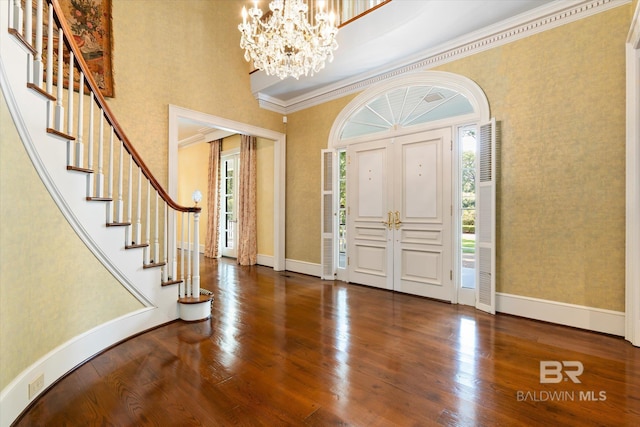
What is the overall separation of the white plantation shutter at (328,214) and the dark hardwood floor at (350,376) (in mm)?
1815

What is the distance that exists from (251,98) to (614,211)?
5.33 metres

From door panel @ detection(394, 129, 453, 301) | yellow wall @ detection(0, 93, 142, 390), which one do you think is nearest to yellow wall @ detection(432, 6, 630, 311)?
door panel @ detection(394, 129, 453, 301)

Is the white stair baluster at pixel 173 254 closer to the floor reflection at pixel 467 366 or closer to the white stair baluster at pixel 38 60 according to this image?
the white stair baluster at pixel 38 60

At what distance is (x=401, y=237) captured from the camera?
456 cm

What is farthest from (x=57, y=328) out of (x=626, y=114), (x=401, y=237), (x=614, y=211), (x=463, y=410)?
(x=626, y=114)

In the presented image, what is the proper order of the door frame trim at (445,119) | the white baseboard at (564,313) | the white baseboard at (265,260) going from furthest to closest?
the white baseboard at (265,260)
the door frame trim at (445,119)
the white baseboard at (564,313)

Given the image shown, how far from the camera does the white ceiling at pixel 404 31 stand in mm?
3346

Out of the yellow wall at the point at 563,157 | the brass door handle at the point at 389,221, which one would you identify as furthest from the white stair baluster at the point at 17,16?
the yellow wall at the point at 563,157

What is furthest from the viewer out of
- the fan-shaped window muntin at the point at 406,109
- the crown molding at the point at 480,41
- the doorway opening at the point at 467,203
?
the fan-shaped window muntin at the point at 406,109

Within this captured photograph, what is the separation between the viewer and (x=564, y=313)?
323cm

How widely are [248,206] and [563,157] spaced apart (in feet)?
18.4

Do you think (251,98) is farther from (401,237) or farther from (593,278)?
(593,278)

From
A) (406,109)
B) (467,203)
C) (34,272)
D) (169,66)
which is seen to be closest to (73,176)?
(34,272)

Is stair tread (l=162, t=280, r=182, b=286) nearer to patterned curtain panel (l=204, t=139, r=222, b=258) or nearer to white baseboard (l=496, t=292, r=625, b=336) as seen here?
white baseboard (l=496, t=292, r=625, b=336)
